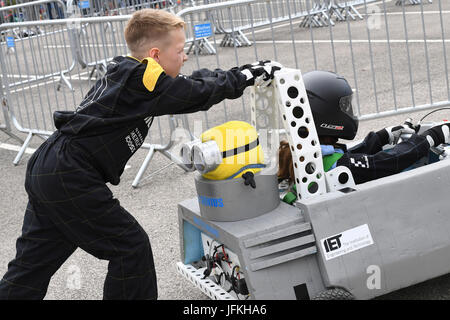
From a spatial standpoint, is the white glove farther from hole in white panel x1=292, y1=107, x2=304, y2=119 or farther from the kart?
hole in white panel x1=292, y1=107, x2=304, y2=119

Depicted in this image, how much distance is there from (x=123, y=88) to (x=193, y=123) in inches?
165

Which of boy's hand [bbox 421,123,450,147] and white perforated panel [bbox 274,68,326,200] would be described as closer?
white perforated panel [bbox 274,68,326,200]

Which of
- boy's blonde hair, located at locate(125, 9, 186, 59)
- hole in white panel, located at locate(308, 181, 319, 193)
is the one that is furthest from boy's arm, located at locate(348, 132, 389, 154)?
boy's blonde hair, located at locate(125, 9, 186, 59)

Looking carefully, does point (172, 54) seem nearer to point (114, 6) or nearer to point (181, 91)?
point (181, 91)

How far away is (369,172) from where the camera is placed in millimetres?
3281

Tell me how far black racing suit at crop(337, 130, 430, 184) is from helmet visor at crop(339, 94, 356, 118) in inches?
7.8

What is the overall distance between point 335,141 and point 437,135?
501 millimetres

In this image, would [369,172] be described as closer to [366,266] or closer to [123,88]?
[366,266]

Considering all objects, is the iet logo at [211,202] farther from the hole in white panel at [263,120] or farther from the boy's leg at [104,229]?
the hole in white panel at [263,120]

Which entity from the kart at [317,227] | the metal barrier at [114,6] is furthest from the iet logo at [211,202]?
the metal barrier at [114,6]

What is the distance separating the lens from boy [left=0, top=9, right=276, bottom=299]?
2.91 metres

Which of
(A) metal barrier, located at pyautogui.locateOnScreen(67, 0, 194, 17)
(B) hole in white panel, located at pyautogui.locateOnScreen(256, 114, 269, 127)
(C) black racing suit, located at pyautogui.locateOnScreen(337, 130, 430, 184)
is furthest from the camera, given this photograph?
(A) metal barrier, located at pyautogui.locateOnScreen(67, 0, 194, 17)

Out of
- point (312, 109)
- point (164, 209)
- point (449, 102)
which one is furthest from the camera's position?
point (449, 102)
